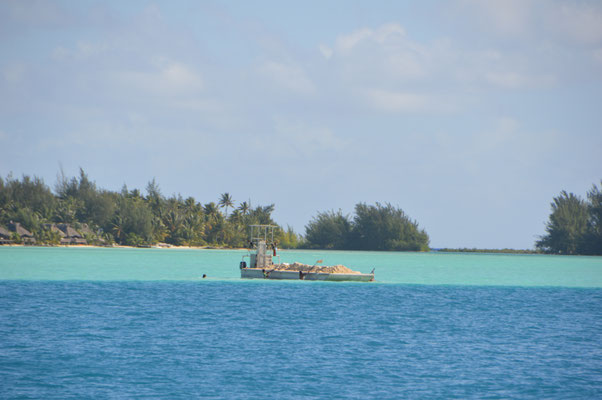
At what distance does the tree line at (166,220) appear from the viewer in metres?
124

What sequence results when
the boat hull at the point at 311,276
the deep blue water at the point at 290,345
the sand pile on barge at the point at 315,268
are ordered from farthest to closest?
the sand pile on barge at the point at 315,268 < the boat hull at the point at 311,276 < the deep blue water at the point at 290,345

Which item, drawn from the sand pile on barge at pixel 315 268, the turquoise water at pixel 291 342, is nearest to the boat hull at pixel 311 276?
the sand pile on barge at pixel 315 268

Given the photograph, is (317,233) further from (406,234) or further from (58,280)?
(58,280)

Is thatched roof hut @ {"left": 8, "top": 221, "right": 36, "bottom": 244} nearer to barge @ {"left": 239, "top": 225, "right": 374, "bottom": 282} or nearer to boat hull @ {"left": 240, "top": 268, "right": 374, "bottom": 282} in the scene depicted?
barge @ {"left": 239, "top": 225, "right": 374, "bottom": 282}

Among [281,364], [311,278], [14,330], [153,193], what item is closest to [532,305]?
[311,278]

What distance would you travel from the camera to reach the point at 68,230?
12138 cm

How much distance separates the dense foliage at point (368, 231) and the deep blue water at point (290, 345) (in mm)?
91378

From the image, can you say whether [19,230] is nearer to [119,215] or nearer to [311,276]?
[119,215]

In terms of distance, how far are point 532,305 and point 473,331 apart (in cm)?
1344

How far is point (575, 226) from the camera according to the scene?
123 m

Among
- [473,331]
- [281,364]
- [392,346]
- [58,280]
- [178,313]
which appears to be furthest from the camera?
[58,280]

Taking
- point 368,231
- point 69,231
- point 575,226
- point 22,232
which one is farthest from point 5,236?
point 575,226

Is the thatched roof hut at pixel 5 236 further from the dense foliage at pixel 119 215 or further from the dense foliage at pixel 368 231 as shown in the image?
the dense foliage at pixel 368 231

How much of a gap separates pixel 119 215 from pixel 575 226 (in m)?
80.4
